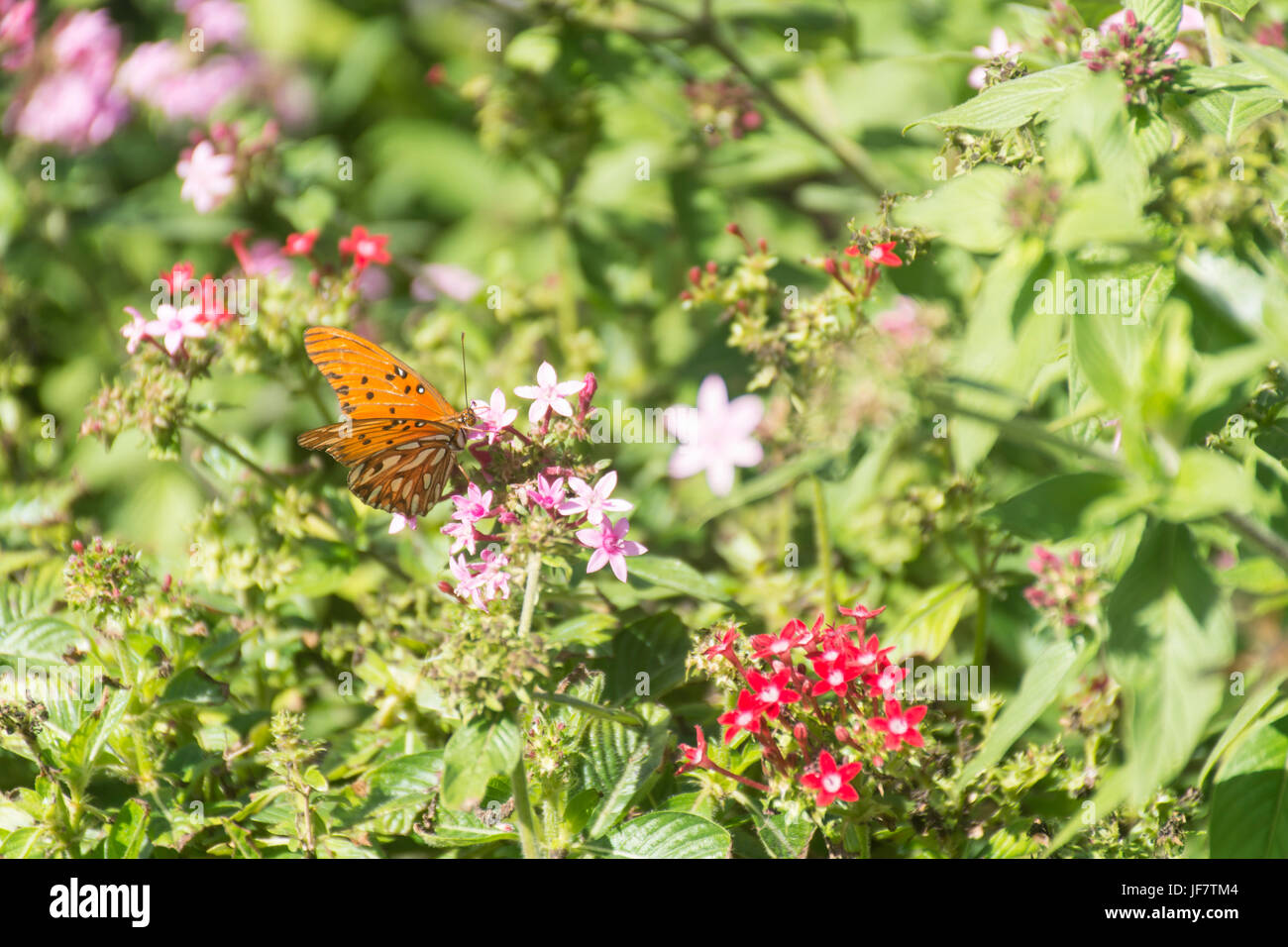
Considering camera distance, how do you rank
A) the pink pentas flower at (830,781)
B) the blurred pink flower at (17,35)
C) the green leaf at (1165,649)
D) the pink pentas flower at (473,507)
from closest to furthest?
1. the green leaf at (1165,649)
2. the pink pentas flower at (830,781)
3. the pink pentas flower at (473,507)
4. the blurred pink flower at (17,35)

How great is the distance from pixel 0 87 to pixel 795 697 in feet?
9.62

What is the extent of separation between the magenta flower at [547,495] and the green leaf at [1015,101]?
0.63 metres

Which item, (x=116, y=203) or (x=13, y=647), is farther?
(x=116, y=203)

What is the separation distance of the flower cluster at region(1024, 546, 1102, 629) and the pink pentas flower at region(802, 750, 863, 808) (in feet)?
1.41

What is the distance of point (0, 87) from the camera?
2963mm

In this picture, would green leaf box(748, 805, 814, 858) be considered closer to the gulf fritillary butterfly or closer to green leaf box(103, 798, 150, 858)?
the gulf fritillary butterfly

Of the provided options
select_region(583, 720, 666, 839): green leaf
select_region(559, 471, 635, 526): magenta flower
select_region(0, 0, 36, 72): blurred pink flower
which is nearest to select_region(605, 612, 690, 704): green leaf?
select_region(583, 720, 666, 839): green leaf

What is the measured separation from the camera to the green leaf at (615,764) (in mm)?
1416

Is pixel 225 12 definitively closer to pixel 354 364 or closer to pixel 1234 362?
pixel 354 364

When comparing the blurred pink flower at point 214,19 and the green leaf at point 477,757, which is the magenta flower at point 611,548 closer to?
the green leaf at point 477,757

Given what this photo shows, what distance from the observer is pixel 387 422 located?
60.0 inches

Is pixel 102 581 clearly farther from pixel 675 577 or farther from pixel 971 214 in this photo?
pixel 971 214

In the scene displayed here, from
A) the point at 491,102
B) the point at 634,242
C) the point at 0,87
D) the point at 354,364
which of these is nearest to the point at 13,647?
the point at 354,364

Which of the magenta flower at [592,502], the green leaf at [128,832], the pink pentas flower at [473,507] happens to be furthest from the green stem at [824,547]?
the green leaf at [128,832]
